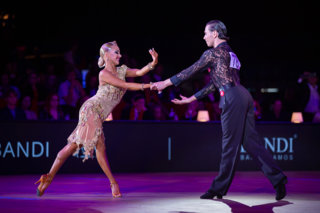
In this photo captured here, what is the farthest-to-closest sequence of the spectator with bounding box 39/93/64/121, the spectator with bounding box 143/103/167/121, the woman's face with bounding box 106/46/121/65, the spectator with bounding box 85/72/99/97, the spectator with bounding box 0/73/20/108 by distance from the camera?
the spectator with bounding box 85/72/99/97 → the spectator with bounding box 0/73/20/108 → the spectator with bounding box 143/103/167/121 → the spectator with bounding box 39/93/64/121 → the woman's face with bounding box 106/46/121/65

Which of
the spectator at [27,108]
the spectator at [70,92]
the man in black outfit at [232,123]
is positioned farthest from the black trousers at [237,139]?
the spectator at [70,92]

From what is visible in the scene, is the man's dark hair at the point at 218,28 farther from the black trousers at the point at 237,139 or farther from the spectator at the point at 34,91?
the spectator at the point at 34,91

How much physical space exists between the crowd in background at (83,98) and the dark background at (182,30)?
2.50 m

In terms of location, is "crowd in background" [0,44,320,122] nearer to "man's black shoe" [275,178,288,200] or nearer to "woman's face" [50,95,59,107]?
"woman's face" [50,95,59,107]

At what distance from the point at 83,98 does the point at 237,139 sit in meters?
4.96

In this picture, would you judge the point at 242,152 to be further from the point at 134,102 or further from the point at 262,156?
the point at 262,156

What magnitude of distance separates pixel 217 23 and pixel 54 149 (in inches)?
171

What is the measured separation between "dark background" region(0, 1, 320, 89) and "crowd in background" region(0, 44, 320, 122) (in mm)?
2497

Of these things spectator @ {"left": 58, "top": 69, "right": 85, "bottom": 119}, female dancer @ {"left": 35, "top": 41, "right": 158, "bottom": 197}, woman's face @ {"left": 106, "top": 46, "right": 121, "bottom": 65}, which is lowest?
female dancer @ {"left": 35, "top": 41, "right": 158, "bottom": 197}

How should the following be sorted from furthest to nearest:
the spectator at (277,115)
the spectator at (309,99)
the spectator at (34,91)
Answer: the spectator at (309,99) → the spectator at (277,115) → the spectator at (34,91)

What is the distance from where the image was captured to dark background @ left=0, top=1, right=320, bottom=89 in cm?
1506

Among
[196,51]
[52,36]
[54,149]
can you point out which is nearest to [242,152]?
[54,149]

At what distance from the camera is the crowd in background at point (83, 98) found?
10211 millimetres

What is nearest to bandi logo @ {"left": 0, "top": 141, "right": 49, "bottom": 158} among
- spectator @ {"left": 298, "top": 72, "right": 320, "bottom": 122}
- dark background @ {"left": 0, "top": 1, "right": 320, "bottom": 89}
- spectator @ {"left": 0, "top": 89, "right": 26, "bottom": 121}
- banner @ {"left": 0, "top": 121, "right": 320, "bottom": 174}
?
banner @ {"left": 0, "top": 121, "right": 320, "bottom": 174}
